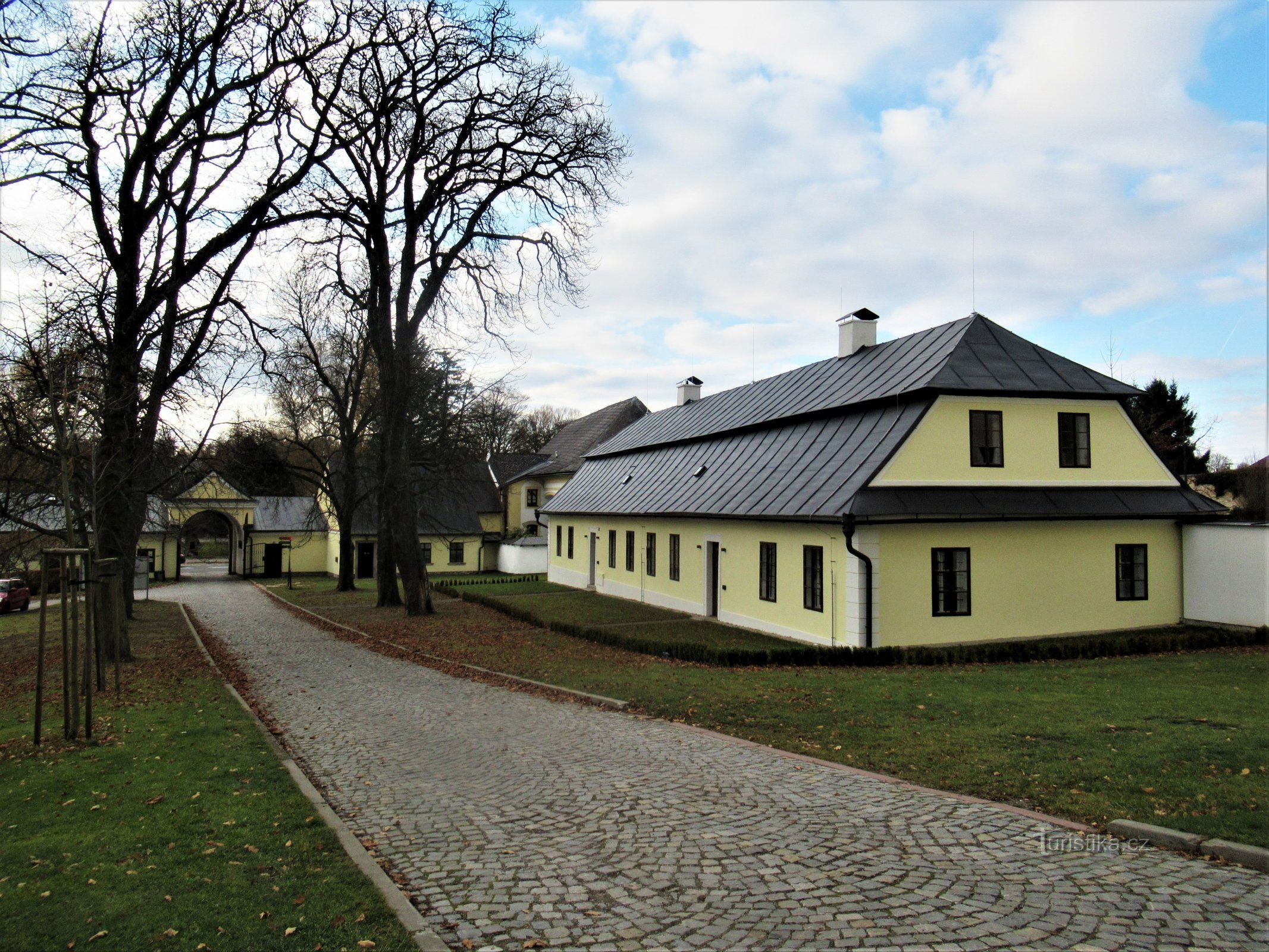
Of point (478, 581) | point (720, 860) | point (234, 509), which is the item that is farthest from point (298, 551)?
point (720, 860)

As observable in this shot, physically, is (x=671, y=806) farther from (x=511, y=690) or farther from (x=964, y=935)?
(x=511, y=690)

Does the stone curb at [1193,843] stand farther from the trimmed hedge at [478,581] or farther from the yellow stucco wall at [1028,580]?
the trimmed hedge at [478,581]

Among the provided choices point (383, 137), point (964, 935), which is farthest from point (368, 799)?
point (383, 137)

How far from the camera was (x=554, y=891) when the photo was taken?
5527 mm

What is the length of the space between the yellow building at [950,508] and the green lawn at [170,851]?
11.9 m

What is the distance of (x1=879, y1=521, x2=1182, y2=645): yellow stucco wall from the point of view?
17.1m

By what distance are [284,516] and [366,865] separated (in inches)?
1997

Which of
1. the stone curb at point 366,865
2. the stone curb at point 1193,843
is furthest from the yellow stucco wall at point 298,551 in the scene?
the stone curb at point 1193,843

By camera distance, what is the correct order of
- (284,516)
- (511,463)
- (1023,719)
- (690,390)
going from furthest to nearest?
1. (511,463)
2. (284,516)
3. (690,390)
4. (1023,719)

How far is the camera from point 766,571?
2025 centimetres

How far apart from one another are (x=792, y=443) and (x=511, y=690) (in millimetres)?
10956

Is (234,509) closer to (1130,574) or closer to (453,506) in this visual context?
(453,506)

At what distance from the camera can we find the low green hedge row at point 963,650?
51.9ft

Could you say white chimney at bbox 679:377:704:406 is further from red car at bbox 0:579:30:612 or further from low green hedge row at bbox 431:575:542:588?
red car at bbox 0:579:30:612
